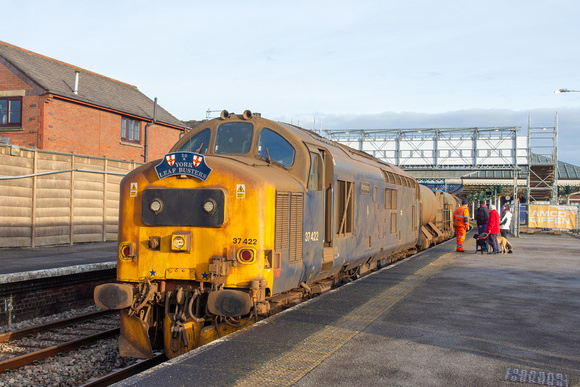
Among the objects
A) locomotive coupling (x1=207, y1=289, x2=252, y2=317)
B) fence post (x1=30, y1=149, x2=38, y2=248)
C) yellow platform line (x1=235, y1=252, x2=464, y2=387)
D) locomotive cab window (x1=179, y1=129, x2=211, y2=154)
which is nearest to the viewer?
yellow platform line (x1=235, y1=252, x2=464, y2=387)

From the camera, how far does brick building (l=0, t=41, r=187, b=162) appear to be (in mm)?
22609

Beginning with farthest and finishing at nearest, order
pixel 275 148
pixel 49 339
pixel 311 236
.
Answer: pixel 49 339, pixel 311 236, pixel 275 148

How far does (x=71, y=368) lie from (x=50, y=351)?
0.65 metres

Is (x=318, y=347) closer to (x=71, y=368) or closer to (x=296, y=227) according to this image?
(x=296, y=227)

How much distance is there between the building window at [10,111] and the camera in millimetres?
23000

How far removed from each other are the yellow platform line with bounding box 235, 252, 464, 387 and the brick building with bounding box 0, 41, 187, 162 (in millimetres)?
16394

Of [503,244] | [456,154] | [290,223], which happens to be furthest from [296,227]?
[456,154]

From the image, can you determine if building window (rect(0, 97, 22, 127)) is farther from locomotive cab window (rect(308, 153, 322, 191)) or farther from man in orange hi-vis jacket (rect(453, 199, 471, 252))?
locomotive cab window (rect(308, 153, 322, 191))

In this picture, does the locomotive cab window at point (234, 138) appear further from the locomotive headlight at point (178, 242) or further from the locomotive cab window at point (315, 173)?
the locomotive headlight at point (178, 242)

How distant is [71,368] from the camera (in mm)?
7613

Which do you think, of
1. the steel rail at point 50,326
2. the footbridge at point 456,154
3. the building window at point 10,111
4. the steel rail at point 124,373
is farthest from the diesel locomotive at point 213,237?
the footbridge at point 456,154

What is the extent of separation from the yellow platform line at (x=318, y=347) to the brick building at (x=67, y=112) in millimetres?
16394

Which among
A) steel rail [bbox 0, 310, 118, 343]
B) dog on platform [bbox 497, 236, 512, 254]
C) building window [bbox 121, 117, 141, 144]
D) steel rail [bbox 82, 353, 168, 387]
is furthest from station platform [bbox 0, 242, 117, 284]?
dog on platform [bbox 497, 236, 512, 254]

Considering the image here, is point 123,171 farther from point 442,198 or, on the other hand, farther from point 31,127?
point 442,198
